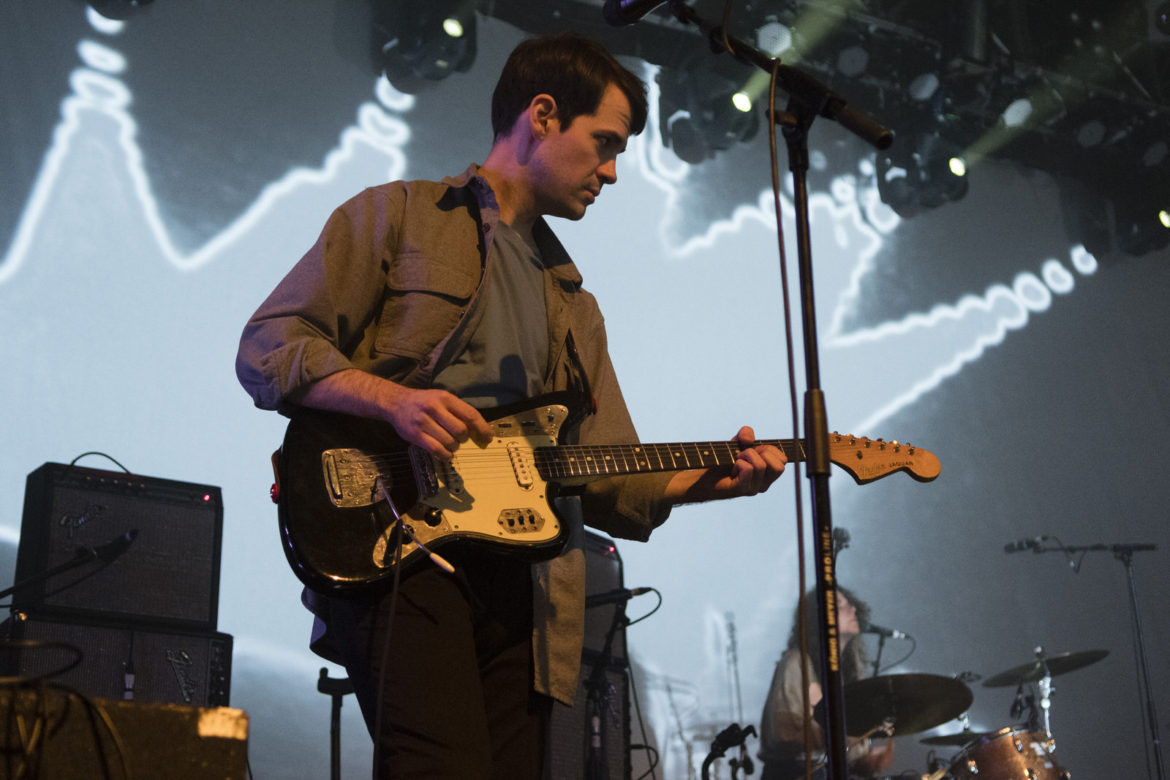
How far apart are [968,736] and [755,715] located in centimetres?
106

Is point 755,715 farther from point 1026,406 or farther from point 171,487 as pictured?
point 171,487

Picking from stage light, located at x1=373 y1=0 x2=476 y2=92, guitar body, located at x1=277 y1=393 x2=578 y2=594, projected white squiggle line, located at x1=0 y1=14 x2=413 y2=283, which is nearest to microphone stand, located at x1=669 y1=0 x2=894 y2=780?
guitar body, located at x1=277 y1=393 x2=578 y2=594

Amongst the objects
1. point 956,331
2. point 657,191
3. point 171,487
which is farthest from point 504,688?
point 956,331

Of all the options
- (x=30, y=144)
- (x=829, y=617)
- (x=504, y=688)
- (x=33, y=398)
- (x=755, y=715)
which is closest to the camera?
(x=829, y=617)

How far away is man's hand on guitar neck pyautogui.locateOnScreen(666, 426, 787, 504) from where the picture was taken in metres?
2.37

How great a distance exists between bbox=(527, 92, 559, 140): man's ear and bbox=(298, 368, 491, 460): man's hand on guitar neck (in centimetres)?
85

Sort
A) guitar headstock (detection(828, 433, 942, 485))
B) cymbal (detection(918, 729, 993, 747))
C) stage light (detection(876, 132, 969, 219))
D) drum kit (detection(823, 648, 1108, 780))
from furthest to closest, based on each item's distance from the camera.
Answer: stage light (detection(876, 132, 969, 219)) → cymbal (detection(918, 729, 993, 747)) → drum kit (detection(823, 648, 1108, 780)) → guitar headstock (detection(828, 433, 942, 485))

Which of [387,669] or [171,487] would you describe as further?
[171,487]

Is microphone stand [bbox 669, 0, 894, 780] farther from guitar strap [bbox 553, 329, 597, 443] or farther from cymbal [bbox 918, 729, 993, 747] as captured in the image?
cymbal [bbox 918, 729, 993, 747]

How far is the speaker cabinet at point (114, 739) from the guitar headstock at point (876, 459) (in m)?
1.72

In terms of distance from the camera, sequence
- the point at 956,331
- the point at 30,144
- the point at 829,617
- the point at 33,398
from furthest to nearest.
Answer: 1. the point at 956,331
2. the point at 30,144
3. the point at 33,398
4. the point at 829,617

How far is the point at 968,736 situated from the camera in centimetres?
509

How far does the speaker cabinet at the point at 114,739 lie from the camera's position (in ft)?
3.54

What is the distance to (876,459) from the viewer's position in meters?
2.64
